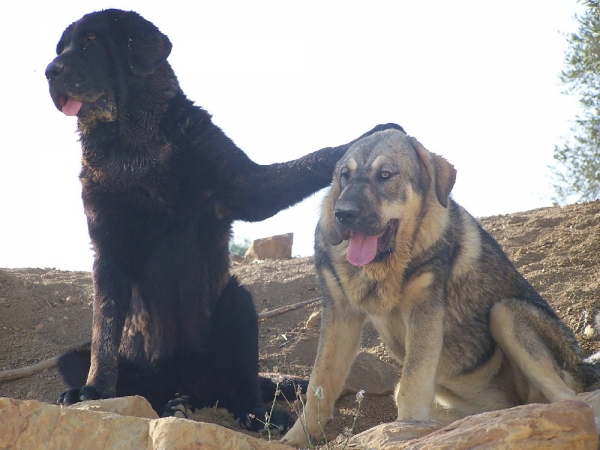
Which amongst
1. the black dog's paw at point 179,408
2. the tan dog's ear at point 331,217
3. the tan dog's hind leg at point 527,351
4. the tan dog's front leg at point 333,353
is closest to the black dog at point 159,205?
the black dog's paw at point 179,408

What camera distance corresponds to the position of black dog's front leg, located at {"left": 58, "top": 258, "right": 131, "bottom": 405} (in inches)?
199

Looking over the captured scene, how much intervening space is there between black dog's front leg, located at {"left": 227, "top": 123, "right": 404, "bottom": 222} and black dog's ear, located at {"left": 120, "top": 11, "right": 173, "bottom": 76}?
1.02 metres

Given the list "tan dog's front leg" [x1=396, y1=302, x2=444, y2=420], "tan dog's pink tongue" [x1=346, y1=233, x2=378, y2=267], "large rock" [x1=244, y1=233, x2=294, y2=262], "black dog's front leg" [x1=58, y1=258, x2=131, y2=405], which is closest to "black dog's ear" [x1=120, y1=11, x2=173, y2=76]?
"black dog's front leg" [x1=58, y1=258, x2=131, y2=405]

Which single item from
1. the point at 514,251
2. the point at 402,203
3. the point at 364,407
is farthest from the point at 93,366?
the point at 514,251

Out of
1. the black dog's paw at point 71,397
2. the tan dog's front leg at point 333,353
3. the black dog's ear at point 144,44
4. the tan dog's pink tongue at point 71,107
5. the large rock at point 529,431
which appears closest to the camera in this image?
the large rock at point 529,431

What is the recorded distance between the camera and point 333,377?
15.5ft

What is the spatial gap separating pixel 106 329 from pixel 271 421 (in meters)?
1.35

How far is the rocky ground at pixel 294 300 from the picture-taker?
6.25 meters

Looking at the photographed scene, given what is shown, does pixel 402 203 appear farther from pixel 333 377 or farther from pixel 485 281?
pixel 333 377

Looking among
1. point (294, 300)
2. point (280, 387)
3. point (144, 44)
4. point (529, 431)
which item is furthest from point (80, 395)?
point (294, 300)

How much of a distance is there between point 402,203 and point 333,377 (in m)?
1.22

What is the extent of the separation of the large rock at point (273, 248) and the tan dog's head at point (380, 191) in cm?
568

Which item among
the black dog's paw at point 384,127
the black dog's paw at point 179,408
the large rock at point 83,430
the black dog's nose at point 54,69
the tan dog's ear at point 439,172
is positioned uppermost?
the black dog's nose at point 54,69

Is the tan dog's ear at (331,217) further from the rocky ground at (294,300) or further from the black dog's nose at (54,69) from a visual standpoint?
the black dog's nose at (54,69)
